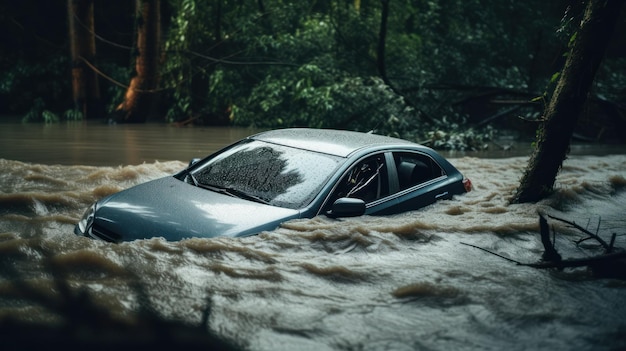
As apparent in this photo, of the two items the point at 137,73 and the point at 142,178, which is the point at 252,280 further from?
the point at 137,73

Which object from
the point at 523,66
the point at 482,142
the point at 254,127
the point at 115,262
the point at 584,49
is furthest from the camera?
the point at 523,66

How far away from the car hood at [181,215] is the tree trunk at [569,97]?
13.1ft

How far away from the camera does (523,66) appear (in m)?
23.5

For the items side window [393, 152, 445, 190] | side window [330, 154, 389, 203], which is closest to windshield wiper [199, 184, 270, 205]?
side window [330, 154, 389, 203]

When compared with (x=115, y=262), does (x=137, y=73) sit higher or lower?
higher

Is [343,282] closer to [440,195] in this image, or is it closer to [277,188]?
[277,188]

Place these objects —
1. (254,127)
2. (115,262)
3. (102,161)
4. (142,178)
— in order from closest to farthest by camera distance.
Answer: (115,262) → (142,178) → (102,161) → (254,127)

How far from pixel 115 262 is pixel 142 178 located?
5083 millimetres

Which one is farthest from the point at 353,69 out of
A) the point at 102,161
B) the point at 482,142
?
the point at 102,161

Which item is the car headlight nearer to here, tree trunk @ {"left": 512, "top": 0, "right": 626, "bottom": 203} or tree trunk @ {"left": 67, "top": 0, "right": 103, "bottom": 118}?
tree trunk @ {"left": 512, "top": 0, "right": 626, "bottom": 203}

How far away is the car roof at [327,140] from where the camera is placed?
6941 millimetres

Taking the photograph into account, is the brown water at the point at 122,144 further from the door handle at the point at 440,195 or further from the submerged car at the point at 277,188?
the door handle at the point at 440,195

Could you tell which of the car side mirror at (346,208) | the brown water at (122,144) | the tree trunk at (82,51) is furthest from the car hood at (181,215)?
the tree trunk at (82,51)

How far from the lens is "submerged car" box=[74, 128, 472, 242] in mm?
5695
